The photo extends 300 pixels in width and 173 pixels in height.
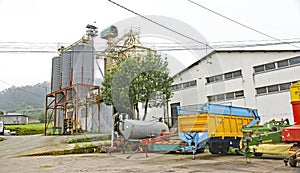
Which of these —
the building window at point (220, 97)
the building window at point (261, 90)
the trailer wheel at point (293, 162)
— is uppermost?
the building window at point (261, 90)

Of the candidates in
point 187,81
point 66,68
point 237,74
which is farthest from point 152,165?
→ point 66,68

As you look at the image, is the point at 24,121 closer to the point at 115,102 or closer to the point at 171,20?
the point at 115,102

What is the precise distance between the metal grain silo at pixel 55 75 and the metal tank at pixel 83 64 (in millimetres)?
2133

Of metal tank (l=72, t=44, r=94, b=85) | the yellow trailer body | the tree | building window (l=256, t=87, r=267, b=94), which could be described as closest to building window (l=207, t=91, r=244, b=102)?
building window (l=256, t=87, r=267, b=94)

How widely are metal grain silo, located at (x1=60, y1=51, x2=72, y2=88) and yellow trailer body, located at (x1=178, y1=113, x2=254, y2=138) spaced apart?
1395cm

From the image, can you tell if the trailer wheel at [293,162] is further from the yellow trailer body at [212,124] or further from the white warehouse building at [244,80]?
the white warehouse building at [244,80]

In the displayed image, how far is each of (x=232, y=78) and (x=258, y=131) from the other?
988cm

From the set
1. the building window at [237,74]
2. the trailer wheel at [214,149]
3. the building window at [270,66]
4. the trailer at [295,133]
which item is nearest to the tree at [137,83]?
the building window at [237,74]

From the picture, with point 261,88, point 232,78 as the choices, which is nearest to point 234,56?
point 232,78

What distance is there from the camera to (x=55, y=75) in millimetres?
22734

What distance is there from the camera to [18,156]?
11.6 metres

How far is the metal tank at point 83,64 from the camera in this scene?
20.9 m

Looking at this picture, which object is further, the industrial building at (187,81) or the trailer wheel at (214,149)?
the industrial building at (187,81)

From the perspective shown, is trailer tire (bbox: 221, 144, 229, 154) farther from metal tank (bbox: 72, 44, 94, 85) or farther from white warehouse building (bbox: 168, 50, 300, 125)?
metal tank (bbox: 72, 44, 94, 85)
